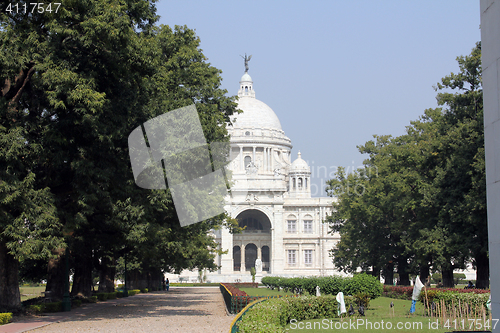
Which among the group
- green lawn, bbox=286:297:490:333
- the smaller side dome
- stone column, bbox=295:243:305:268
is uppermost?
the smaller side dome

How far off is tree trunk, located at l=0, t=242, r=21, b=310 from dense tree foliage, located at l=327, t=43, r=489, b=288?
21.9 meters

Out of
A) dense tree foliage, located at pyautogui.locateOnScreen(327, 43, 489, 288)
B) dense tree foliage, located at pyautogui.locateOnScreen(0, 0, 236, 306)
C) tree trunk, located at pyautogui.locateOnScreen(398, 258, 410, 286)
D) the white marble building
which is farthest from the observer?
the white marble building

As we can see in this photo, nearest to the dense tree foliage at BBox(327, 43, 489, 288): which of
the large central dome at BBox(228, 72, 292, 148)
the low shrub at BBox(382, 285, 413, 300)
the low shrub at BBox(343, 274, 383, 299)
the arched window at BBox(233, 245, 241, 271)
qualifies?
the low shrub at BBox(382, 285, 413, 300)

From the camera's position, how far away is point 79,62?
20297 millimetres

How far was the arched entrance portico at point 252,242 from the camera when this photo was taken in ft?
314

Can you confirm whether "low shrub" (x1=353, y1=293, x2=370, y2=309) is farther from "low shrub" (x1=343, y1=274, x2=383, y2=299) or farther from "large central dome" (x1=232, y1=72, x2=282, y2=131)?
"large central dome" (x1=232, y1=72, x2=282, y2=131)

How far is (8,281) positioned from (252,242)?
76355mm

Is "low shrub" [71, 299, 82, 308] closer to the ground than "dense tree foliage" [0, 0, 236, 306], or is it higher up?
closer to the ground

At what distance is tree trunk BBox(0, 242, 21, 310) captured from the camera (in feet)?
67.7

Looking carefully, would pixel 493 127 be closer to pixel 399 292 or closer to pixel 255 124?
pixel 399 292

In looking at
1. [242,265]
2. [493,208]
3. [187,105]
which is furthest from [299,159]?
[493,208]

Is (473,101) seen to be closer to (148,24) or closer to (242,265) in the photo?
(148,24)

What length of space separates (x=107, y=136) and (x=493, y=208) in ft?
46.8

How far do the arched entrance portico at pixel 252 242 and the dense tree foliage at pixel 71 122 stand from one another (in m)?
71.1
